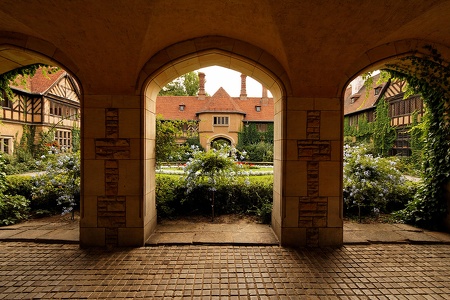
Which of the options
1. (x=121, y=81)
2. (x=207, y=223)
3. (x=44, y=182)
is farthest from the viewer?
(x=44, y=182)

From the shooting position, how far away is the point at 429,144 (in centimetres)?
473

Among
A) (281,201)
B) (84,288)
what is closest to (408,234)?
(281,201)

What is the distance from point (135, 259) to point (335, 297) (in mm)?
2526

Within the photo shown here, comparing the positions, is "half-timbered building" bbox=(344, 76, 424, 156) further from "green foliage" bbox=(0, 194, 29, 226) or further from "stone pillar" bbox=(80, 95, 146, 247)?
"green foliage" bbox=(0, 194, 29, 226)

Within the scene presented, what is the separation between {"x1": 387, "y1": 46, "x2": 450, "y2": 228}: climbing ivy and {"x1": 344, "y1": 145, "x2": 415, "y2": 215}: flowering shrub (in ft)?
1.69

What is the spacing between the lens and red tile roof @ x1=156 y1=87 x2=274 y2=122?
23.0m

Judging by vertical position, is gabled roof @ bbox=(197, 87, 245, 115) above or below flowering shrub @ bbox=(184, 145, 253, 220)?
above

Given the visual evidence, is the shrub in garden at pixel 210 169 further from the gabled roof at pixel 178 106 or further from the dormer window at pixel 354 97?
the dormer window at pixel 354 97

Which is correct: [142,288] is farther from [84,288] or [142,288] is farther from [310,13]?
[310,13]

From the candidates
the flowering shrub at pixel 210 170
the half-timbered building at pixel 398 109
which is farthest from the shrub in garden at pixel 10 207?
the half-timbered building at pixel 398 109

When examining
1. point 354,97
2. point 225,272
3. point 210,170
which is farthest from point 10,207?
point 354,97

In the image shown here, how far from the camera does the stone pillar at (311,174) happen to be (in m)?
3.81

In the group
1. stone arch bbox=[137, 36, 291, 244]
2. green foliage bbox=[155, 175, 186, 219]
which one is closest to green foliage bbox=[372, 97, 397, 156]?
stone arch bbox=[137, 36, 291, 244]

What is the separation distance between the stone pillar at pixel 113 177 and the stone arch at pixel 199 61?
0.14m
